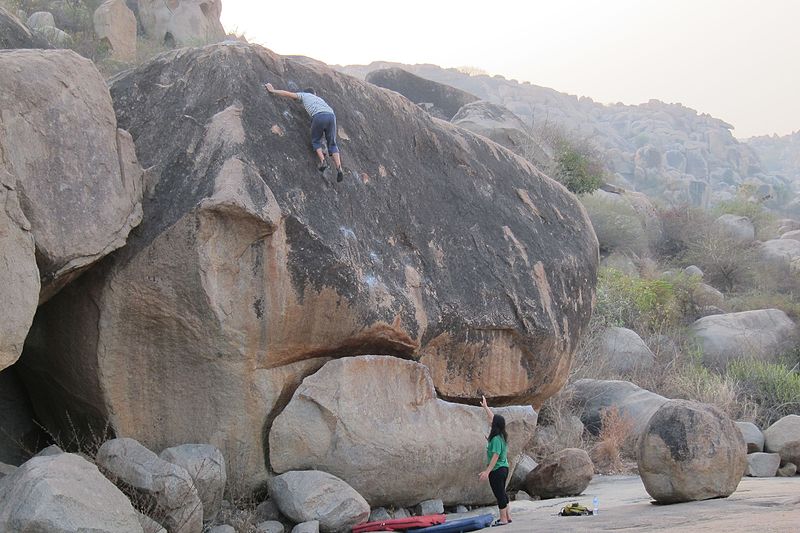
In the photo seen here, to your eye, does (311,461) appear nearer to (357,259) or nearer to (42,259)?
(357,259)

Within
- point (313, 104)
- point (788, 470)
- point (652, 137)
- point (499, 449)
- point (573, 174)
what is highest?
point (652, 137)

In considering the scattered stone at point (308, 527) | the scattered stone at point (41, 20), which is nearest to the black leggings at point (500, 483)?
the scattered stone at point (308, 527)

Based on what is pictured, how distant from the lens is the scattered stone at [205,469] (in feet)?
18.6

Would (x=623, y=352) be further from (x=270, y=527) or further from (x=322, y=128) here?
(x=270, y=527)

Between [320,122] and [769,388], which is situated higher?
[320,122]

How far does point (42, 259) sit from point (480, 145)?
484cm

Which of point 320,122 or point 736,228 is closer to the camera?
point 320,122

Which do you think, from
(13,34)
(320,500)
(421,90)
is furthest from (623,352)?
(421,90)

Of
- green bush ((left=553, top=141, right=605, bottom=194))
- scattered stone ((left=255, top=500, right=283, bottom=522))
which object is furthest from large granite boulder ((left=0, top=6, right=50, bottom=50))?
green bush ((left=553, top=141, right=605, bottom=194))

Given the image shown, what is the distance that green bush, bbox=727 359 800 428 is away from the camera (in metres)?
13.6

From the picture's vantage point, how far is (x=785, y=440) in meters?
10.7

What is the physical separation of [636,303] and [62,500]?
531 inches

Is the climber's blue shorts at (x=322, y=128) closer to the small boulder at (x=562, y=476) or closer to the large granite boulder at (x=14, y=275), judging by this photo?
the large granite boulder at (x=14, y=275)

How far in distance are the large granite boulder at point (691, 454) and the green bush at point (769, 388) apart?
7670 mm
